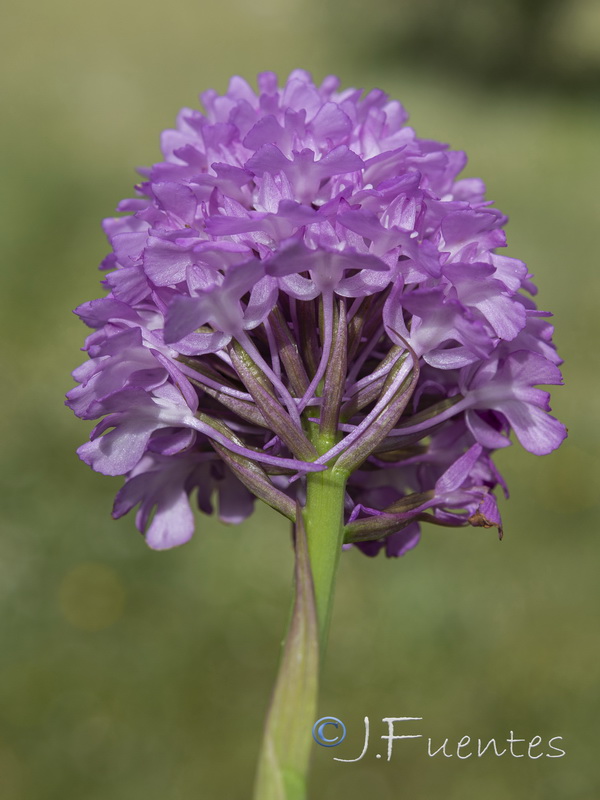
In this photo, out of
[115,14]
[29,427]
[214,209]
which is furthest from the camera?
[115,14]

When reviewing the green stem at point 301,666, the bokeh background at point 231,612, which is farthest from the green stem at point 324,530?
the bokeh background at point 231,612

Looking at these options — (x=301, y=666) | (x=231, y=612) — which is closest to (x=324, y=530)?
(x=301, y=666)

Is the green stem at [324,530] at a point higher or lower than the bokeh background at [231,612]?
higher

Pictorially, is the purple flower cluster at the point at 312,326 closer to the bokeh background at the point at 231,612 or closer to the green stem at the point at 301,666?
the green stem at the point at 301,666

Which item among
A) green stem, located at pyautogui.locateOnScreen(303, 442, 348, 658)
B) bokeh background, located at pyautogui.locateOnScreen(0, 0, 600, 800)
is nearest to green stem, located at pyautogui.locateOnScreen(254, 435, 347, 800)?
green stem, located at pyautogui.locateOnScreen(303, 442, 348, 658)

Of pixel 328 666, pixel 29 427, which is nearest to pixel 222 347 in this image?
pixel 328 666

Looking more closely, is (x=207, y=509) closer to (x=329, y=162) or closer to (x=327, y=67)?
(x=329, y=162)

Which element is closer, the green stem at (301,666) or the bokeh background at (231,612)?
the green stem at (301,666)
